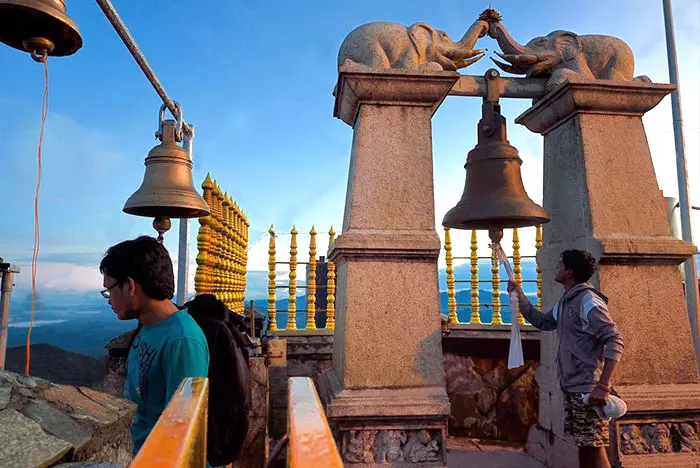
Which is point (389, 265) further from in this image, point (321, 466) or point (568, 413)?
point (321, 466)

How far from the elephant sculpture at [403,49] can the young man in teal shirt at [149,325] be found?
93.9 inches

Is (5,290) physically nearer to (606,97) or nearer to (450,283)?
(450,283)

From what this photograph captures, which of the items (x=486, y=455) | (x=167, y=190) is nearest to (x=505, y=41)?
(x=167, y=190)

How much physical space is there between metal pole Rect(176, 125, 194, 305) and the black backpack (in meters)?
6.20

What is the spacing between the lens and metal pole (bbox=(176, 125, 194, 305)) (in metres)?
8.20

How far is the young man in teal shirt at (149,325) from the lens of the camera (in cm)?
171

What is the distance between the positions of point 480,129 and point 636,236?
4.94 feet

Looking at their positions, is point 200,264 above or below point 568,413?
above

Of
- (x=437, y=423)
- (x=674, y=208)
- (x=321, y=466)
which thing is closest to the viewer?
(x=321, y=466)

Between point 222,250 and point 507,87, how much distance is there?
3188mm

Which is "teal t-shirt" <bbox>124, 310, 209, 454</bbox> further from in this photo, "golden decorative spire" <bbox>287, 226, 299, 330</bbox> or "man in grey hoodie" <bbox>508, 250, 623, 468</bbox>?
"golden decorative spire" <bbox>287, 226, 299, 330</bbox>

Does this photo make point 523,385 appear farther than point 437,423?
Yes

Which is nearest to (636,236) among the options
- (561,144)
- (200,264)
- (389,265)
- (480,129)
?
(561,144)

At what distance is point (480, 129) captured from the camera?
380 cm
